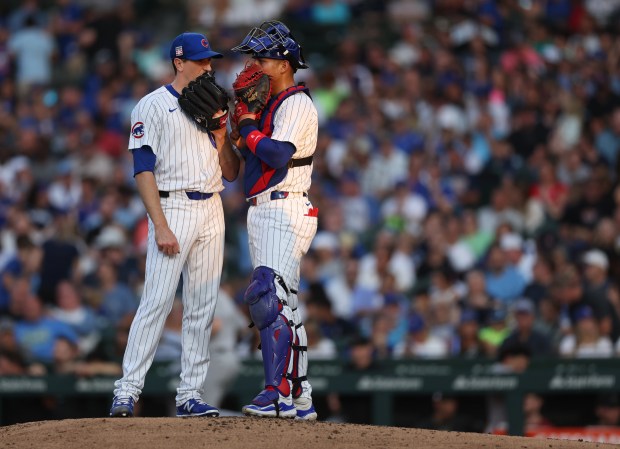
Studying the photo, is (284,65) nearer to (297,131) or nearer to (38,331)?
(297,131)

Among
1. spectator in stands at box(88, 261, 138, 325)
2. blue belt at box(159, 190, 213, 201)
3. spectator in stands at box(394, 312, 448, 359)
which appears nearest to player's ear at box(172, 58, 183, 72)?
blue belt at box(159, 190, 213, 201)

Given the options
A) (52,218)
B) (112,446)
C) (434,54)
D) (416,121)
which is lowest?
(112,446)

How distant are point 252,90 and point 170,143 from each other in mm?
540

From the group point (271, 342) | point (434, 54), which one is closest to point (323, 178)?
point (434, 54)

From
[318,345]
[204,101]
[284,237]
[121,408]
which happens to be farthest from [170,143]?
[318,345]

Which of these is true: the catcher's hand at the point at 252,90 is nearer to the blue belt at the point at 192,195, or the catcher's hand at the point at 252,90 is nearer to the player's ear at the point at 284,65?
the player's ear at the point at 284,65

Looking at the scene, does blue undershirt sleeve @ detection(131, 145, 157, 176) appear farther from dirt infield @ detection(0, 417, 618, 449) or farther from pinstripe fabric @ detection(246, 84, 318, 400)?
dirt infield @ detection(0, 417, 618, 449)

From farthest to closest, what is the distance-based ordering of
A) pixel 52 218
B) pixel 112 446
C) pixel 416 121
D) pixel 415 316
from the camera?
pixel 416 121, pixel 52 218, pixel 415 316, pixel 112 446

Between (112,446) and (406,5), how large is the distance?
11.6 m

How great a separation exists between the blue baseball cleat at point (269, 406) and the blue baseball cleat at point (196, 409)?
251 mm

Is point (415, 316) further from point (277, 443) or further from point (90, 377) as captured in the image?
point (277, 443)

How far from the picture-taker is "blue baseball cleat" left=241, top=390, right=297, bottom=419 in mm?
7285

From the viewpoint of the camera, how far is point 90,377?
10.9m

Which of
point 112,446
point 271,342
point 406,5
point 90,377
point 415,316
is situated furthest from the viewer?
point 406,5
